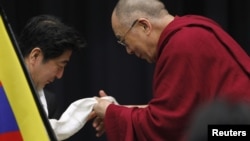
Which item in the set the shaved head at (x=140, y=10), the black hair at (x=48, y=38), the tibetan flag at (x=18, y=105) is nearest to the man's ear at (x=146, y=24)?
the shaved head at (x=140, y=10)

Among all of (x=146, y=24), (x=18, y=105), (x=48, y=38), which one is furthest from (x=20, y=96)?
(x=146, y=24)

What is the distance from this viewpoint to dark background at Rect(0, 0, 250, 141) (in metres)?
3.16

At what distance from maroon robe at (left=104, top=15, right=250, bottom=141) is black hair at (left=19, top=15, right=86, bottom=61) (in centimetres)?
31

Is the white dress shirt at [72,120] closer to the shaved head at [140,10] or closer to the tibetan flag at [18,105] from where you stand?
the shaved head at [140,10]

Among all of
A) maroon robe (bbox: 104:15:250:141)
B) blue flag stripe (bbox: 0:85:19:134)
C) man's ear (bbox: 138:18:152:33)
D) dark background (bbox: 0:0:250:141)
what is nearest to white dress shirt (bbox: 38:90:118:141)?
maroon robe (bbox: 104:15:250:141)

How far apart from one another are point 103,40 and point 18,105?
1874 mm

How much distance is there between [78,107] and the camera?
2.04 meters

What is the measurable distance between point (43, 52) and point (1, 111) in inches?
26.2

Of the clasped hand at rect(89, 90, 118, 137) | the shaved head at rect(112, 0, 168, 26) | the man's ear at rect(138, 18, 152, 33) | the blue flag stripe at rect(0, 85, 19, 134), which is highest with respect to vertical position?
the shaved head at rect(112, 0, 168, 26)

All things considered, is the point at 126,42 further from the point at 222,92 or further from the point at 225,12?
the point at 225,12

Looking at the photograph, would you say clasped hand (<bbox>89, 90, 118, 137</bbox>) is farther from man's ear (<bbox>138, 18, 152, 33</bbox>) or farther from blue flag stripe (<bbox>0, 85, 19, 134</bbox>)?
blue flag stripe (<bbox>0, 85, 19, 134</bbox>)

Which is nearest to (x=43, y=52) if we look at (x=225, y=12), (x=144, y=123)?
(x=144, y=123)

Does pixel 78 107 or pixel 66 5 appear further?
pixel 66 5

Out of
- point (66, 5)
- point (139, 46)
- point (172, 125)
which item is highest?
point (66, 5)
